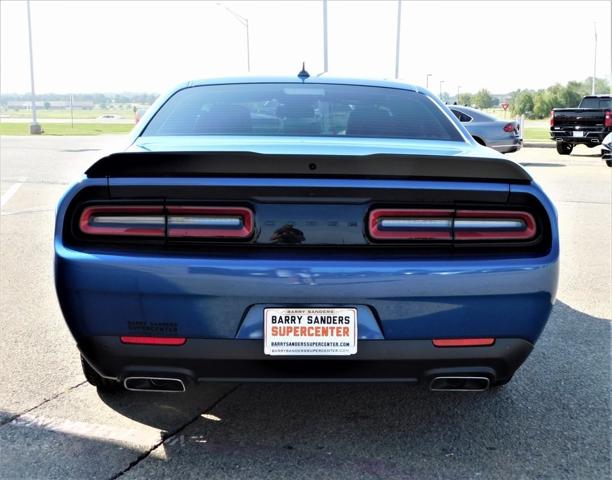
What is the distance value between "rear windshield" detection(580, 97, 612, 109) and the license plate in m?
23.6

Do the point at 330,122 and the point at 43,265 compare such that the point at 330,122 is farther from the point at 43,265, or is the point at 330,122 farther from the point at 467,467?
the point at 43,265

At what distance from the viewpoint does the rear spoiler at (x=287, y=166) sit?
8.80ft

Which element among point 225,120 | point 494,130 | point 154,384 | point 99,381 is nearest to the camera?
point 154,384

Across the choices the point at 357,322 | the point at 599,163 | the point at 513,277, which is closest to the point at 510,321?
the point at 513,277

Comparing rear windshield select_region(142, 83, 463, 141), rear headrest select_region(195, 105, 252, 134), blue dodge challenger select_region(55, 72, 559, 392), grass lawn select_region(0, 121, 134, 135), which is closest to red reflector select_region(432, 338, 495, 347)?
blue dodge challenger select_region(55, 72, 559, 392)

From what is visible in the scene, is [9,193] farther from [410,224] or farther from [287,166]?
[410,224]

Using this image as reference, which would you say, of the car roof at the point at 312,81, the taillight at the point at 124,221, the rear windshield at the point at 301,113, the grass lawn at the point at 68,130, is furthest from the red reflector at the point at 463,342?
the grass lawn at the point at 68,130

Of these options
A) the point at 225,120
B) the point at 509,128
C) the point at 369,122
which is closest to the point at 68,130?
the point at 509,128

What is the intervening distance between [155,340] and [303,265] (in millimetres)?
622

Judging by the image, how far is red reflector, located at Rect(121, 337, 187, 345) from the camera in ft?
8.82

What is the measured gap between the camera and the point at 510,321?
2.73 m

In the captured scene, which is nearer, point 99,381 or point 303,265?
point 303,265

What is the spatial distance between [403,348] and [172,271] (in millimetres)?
888

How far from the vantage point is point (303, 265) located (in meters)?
2.61
